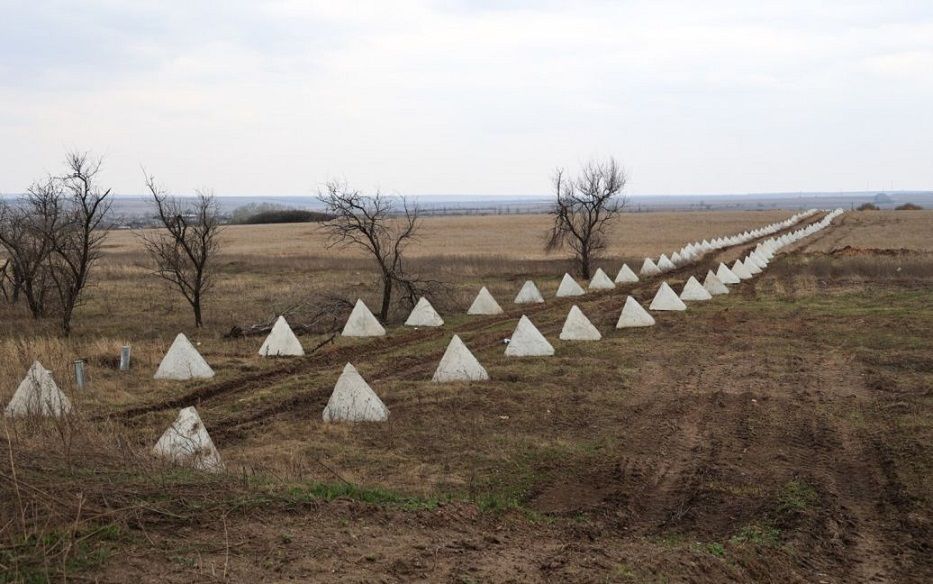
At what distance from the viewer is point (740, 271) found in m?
31.5

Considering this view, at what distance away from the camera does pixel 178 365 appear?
15.0 meters

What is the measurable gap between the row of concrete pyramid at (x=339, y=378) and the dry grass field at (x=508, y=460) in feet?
1.14

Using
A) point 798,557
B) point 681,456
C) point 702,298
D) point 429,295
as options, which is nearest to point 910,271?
point 702,298

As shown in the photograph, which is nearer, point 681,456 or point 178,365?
point 681,456

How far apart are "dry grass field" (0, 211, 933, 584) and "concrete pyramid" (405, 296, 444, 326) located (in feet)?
1.70

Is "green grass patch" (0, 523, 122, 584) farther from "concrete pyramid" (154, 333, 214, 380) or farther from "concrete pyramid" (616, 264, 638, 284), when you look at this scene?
"concrete pyramid" (616, 264, 638, 284)

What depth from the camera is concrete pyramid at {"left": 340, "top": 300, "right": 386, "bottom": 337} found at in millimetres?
19953

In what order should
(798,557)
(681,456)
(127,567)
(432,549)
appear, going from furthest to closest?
(681,456), (798,557), (432,549), (127,567)

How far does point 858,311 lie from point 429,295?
37.9 ft

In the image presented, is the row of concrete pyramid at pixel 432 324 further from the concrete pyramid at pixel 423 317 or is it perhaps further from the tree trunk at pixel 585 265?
the tree trunk at pixel 585 265

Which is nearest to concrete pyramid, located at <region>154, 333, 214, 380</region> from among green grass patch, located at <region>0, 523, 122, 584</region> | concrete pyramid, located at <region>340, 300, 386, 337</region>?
concrete pyramid, located at <region>340, 300, 386, 337</region>

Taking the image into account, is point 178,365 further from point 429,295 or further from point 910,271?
point 910,271

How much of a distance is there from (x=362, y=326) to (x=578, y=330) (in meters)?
5.23

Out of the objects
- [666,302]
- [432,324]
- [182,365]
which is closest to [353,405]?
[182,365]
